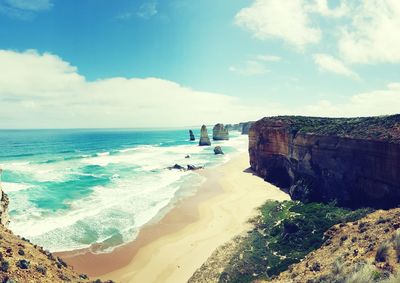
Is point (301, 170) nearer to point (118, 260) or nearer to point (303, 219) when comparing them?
point (303, 219)

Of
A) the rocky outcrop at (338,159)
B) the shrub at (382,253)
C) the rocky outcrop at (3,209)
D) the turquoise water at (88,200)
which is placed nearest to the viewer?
the shrub at (382,253)

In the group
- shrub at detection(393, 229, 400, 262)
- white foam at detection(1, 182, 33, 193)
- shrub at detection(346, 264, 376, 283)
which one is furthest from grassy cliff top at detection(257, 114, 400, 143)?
white foam at detection(1, 182, 33, 193)

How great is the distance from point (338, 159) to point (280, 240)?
1161cm

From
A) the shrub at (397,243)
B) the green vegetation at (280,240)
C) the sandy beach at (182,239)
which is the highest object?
the shrub at (397,243)

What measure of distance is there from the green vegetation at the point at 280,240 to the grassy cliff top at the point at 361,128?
675 centimetres

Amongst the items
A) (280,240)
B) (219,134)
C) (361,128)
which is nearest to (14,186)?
(280,240)

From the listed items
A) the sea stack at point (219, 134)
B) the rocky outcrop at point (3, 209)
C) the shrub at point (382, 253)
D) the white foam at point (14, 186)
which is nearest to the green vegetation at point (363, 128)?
the shrub at point (382, 253)

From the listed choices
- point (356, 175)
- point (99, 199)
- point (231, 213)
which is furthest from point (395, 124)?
point (99, 199)

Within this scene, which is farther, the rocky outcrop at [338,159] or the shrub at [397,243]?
the rocky outcrop at [338,159]

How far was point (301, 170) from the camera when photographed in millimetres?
35844

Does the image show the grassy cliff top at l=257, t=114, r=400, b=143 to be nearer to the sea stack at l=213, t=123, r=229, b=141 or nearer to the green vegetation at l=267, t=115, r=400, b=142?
the green vegetation at l=267, t=115, r=400, b=142

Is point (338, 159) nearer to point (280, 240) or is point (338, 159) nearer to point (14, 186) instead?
point (280, 240)

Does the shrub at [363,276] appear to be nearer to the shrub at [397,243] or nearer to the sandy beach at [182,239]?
the shrub at [397,243]

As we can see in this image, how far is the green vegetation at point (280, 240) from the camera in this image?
19.2m
